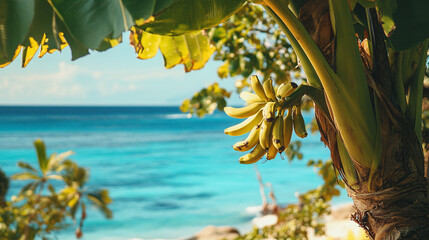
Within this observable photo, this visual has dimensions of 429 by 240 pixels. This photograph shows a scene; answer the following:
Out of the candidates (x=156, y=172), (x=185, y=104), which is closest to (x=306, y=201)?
(x=185, y=104)

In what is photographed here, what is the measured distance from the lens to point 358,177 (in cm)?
106

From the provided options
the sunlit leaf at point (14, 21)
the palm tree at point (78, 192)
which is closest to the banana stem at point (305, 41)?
the sunlit leaf at point (14, 21)

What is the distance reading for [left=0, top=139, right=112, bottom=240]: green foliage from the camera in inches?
305

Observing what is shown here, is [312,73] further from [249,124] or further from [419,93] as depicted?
[419,93]

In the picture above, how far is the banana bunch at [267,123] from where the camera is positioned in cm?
101

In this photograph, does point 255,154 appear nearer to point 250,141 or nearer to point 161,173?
point 250,141

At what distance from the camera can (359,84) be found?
100 cm

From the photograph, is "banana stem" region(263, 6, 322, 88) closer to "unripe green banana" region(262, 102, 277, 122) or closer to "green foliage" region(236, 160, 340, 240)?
"unripe green banana" region(262, 102, 277, 122)

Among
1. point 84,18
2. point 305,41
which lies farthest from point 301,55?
point 84,18

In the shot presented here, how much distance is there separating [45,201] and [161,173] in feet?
48.5

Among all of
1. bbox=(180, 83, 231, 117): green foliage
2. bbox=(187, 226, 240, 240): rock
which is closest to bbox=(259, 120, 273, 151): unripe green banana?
bbox=(180, 83, 231, 117): green foliage

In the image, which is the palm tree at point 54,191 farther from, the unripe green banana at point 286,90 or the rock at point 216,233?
the unripe green banana at point 286,90

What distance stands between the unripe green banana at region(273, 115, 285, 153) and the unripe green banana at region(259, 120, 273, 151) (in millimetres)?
16

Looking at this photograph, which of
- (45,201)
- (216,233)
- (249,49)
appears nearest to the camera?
(249,49)
